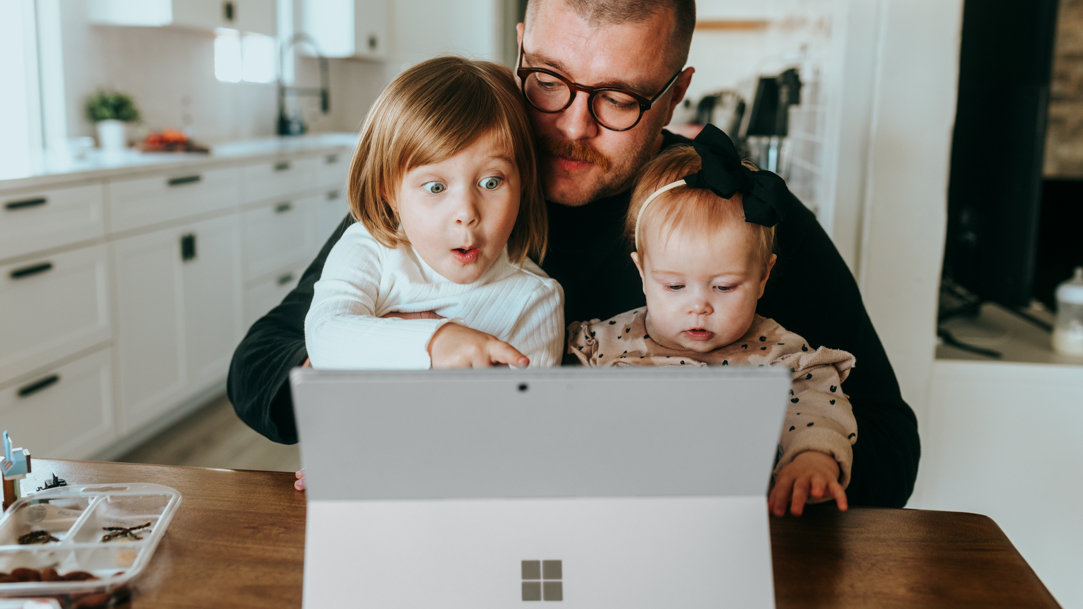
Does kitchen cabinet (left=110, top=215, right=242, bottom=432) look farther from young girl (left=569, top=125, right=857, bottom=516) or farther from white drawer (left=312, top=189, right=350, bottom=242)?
young girl (left=569, top=125, right=857, bottom=516)

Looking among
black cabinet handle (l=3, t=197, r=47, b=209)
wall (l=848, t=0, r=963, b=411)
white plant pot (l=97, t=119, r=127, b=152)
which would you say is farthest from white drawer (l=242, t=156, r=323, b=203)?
wall (l=848, t=0, r=963, b=411)

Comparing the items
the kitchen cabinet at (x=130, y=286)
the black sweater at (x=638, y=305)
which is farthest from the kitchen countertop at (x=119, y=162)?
the black sweater at (x=638, y=305)

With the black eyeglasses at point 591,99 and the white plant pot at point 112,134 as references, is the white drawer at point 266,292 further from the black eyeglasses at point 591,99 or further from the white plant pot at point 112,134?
the black eyeglasses at point 591,99

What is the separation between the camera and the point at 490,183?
1.14 metres

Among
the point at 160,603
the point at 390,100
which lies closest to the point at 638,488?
the point at 160,603

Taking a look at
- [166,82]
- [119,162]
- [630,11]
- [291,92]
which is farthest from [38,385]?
[291,92]

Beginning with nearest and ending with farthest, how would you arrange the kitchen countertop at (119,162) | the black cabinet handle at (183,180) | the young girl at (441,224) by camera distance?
the young girl at (441,224), the kitchen countertop at (119,162), the black cabinet handle at (183,180)

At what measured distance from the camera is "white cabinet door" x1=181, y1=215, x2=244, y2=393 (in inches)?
127

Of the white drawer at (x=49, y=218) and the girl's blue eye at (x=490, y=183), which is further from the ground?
the girl's blue eye at (x=490, y=183)

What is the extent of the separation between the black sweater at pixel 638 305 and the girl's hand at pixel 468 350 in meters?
0.42

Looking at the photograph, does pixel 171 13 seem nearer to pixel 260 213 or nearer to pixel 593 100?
pixel 260 213

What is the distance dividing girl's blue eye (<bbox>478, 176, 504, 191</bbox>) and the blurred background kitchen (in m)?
1.12

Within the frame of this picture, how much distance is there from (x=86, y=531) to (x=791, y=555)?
0.67m

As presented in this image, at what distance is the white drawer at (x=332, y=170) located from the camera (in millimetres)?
4376
